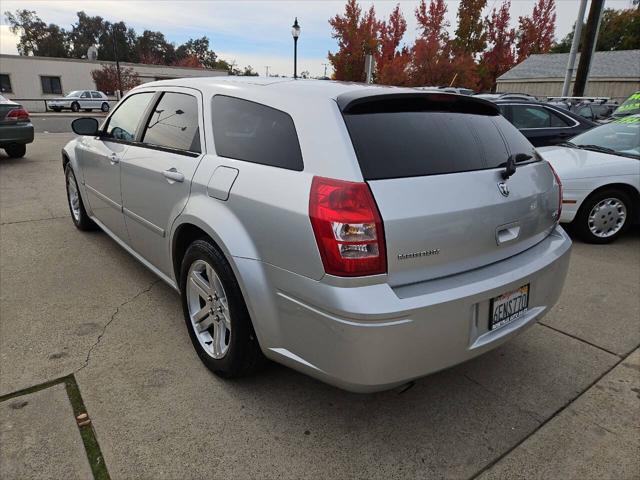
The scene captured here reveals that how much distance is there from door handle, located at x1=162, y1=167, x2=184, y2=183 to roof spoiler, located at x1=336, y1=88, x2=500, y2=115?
1.13 m

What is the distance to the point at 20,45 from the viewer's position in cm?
7775

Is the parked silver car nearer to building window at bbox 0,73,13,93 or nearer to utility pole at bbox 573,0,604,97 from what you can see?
utility pole at bbox 573,0,604,97

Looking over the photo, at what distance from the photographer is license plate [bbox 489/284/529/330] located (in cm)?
220

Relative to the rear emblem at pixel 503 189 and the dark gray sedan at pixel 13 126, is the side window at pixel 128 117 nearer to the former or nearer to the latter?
the rear emblem at pixel 503 189

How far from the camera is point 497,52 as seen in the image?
42.5 m

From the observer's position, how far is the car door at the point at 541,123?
8.38m

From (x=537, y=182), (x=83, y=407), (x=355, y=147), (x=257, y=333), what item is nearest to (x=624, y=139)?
(x=537, y=182)

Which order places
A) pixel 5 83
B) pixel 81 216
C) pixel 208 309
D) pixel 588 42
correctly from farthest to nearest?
pixel 5 83 → pixel 588 42 → pixel 81 216 → pixel 208 309

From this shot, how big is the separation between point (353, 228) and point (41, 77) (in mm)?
49665

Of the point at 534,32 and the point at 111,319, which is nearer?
the point at 111,319

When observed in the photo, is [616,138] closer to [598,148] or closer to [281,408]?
[598,148]

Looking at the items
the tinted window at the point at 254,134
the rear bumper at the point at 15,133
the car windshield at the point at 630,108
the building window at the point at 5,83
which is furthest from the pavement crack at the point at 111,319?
the building window at the point at 5,83

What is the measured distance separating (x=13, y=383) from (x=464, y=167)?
2.70 m

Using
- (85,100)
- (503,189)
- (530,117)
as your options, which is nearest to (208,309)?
(503,189)
